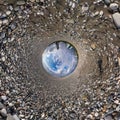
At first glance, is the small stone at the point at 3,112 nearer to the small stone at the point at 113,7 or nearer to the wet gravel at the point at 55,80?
the wet gravel at the point at 55,80

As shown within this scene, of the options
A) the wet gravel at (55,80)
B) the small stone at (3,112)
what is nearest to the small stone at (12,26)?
the wet gravel at (55,80)

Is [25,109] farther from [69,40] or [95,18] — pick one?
[95,18]

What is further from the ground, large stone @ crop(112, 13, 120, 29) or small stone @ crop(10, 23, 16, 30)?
small stone @ crop(10, 23, 16, 30)

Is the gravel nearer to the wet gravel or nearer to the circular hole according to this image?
the wet gravel

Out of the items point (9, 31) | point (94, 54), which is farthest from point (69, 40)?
point (9, 31)

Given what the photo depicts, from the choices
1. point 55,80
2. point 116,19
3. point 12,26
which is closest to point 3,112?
point 55,80

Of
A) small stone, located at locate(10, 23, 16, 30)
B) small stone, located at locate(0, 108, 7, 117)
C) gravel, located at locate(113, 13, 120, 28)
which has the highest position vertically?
small stone, located at locate(10, 23, 16, 30)

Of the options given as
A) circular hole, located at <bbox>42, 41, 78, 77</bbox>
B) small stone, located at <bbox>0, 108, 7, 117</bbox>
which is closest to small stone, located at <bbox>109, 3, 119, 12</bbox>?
circular hole, located at <bbox>42, 41, 78, 77</bbox>
